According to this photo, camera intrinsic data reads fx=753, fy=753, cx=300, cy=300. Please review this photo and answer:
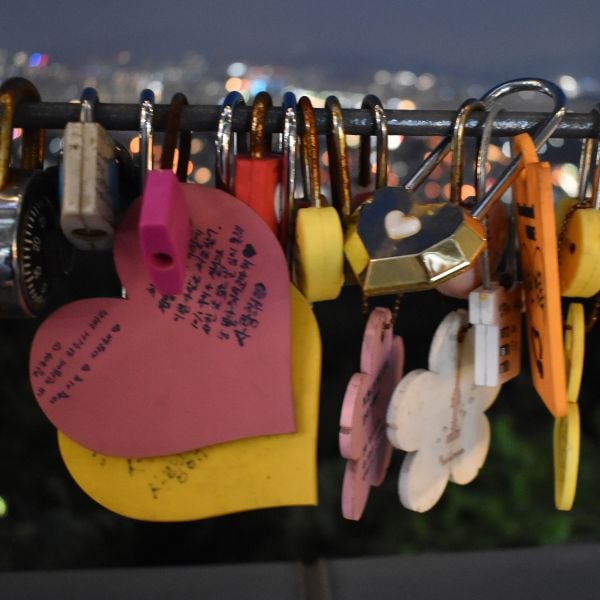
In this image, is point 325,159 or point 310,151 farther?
point 325,159

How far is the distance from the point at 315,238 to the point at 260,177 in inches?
1.8

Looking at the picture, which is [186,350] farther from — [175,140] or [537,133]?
[537,133]

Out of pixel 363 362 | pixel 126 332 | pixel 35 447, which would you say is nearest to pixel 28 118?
pixel 126 332

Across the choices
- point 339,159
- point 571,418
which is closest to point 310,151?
point 339,159

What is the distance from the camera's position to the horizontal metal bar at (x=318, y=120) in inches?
17.0

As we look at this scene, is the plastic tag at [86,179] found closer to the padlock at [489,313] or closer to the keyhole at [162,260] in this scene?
the keyhole at [162,260]

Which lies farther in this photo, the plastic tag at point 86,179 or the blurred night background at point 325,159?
the blurred night background at point 325,159

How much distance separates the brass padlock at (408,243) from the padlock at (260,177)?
0.05 metres

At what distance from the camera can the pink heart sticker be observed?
41 centimetres

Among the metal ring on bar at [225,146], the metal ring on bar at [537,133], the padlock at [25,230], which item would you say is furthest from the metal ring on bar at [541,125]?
the padlock at [25,230]

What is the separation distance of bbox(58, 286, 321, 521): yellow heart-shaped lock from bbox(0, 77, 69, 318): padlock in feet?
0.32

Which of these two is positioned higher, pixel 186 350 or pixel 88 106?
pixel 88 106

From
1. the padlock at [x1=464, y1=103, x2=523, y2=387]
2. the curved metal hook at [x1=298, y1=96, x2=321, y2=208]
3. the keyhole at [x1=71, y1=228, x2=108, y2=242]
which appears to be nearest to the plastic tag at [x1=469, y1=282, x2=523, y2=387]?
the padlock at [x1=464, y1=103, x2=523, y2=387]

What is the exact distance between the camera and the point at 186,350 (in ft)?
1.38
